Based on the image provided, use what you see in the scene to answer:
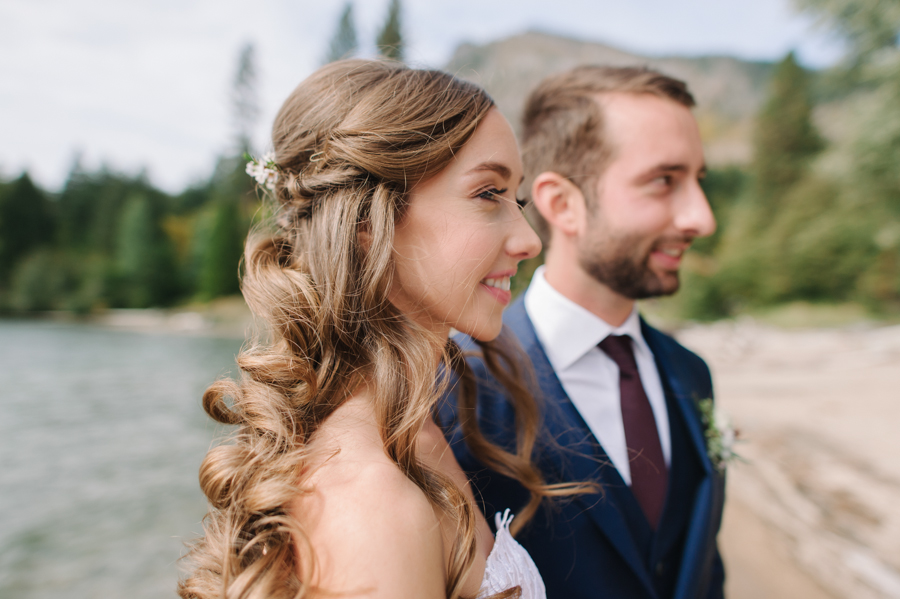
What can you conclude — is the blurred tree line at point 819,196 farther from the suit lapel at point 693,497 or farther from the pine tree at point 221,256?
the pine tree at point 221,256

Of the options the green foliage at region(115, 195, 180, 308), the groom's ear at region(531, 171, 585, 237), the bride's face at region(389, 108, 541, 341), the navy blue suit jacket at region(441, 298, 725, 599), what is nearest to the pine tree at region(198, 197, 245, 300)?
the green foliage at region(115, 195, 180, 308)

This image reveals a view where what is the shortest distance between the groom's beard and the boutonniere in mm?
529

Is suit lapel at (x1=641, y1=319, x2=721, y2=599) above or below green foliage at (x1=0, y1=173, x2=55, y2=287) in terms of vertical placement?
above

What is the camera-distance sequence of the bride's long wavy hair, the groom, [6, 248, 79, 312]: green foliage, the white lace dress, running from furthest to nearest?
[6, 248, 79, 312]: green foliage < the groom < the white lace dress < the bride's long wavy hair

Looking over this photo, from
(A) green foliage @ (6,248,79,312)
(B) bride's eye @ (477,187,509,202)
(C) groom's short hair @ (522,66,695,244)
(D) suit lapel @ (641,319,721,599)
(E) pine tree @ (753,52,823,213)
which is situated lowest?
(A) green foliage @ (6,248,79,312)

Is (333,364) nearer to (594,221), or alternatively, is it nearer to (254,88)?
(594,221)

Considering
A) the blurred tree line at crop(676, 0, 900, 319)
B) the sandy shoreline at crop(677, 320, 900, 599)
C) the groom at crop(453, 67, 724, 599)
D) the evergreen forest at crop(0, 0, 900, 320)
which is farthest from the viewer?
the evergreen forest at crop(0, 0, 900, 320)

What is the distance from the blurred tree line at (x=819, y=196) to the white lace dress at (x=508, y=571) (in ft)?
45.6

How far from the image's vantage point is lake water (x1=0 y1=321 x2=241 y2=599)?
24.8 feet

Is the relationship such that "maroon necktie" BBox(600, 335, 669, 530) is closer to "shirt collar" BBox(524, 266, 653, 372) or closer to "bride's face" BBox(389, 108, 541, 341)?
"shirt collar" BBox(524, 266, 653, 372)

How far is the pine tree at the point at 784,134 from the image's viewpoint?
2816 centimetres

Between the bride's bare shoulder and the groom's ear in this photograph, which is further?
the groom's ear

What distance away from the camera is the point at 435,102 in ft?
4.45

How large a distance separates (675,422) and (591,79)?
1.54 meters
